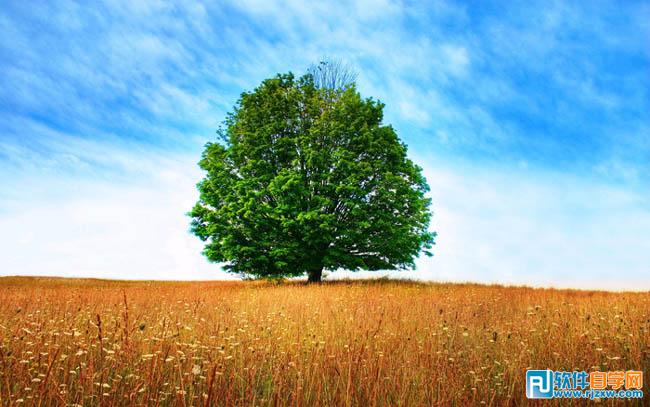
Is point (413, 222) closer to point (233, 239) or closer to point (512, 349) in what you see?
point (233, 239)

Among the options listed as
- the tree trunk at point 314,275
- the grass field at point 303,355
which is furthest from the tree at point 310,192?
the grass field at point 303,355

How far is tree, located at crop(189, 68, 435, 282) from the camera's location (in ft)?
68.0

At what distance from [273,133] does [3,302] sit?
13901mm

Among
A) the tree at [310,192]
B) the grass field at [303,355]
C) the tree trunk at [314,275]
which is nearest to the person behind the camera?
the grass field at [303,355]

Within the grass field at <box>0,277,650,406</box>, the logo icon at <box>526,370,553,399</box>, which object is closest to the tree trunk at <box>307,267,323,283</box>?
the grass field at <box>0,277,650,406</box>

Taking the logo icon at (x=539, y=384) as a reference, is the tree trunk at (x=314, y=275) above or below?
above

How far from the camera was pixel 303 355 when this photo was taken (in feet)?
21.5

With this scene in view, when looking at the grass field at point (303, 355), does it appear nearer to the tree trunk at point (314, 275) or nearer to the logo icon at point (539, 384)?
the logo icon at point (539, 384)

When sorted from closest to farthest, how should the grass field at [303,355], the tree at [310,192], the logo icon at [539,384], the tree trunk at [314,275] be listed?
the grass field at [303,355] → the logo icon at [539,384] → the tree at [310,192] → the tree trunk at [314,275]

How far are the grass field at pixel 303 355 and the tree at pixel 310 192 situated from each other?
8224 millimetres

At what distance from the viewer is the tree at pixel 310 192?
20.7 meters

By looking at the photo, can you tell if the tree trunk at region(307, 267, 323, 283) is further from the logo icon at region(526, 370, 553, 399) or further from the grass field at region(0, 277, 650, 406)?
the logo icon at region(526, 370, 553, 399)

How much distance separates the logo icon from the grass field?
16 centimetres

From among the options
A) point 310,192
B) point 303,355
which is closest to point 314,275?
point 310,192
